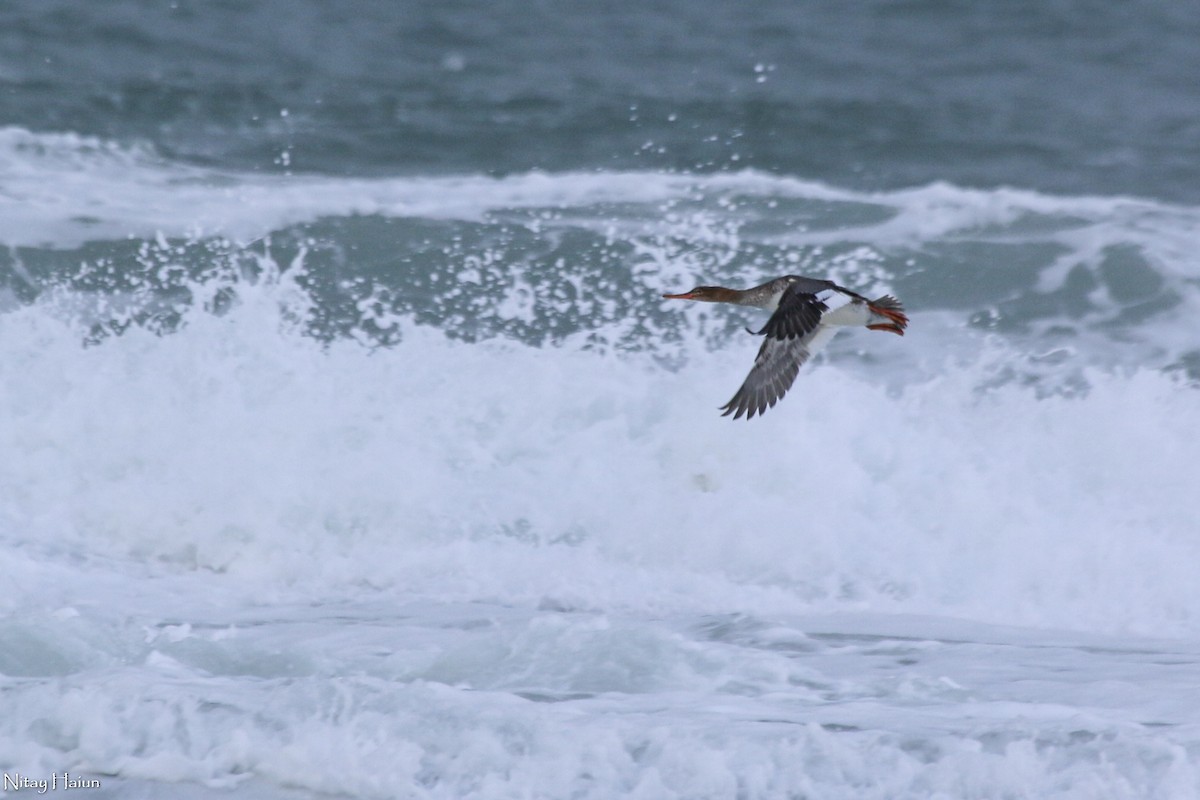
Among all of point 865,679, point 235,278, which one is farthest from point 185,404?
point 865,679

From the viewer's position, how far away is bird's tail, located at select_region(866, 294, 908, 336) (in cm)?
664

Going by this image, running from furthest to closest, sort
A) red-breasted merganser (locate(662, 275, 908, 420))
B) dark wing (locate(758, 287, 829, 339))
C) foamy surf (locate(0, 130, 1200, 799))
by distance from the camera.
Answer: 1. red-breasted merganser (locate(662, 275, 908, 420))
2. dark wing (locate(758, 287, 829, 339))
3. foamy surf (locate(0, 130, 1200, 799))

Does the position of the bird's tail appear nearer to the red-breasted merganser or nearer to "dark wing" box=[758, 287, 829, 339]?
the red-breasted merganser

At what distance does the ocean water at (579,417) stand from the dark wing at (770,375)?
3.08 feet

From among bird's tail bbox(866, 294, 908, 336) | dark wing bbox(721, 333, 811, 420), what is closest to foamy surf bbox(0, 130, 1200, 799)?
dark wing bbox(721, 333, 811, 420)

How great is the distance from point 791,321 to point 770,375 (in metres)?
0.51

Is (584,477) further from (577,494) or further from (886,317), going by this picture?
(886,317)

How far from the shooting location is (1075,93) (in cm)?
1463

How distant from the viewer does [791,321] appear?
5.91m

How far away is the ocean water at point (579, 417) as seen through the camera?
5.42 metres

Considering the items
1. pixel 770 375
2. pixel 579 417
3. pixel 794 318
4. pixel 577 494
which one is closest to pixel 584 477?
pixel 577 494

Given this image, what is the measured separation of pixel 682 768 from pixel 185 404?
14.3 feet

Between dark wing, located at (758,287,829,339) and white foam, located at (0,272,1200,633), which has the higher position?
dark wing, located at (758,287,829,339)

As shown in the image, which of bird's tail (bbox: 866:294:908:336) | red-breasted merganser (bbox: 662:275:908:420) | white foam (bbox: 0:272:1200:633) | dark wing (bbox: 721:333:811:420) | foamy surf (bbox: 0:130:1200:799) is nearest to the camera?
foamy surf (bbox: 0:130:1200:799)
